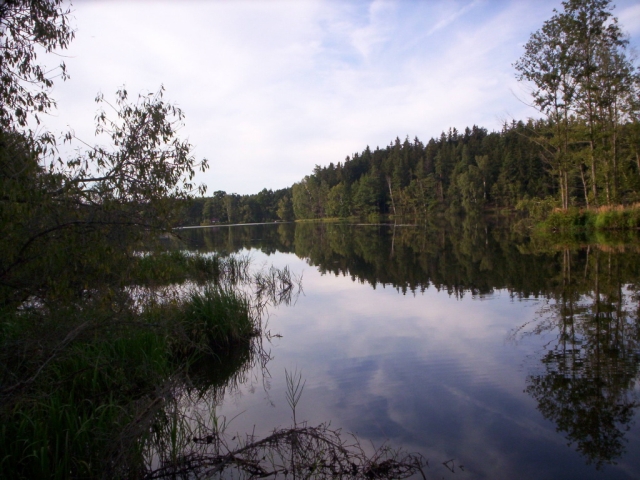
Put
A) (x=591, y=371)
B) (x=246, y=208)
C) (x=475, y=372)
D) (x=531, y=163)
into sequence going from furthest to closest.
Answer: (x=246, y=208) < (x=531, y=163) < (x=475, y=372) < (x=591, y=371)

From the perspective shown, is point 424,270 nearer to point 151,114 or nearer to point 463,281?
point 463,281

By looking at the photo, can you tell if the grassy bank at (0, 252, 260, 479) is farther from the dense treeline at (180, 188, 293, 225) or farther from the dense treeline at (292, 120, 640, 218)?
the dense treeline at (180, 188, 293, 225)

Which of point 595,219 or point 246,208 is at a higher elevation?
point 246,208

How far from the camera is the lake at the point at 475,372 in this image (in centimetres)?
482

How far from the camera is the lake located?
4824 mm

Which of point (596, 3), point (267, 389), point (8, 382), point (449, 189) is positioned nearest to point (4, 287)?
point (8, 382)

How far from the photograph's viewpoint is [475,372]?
7.02 meters

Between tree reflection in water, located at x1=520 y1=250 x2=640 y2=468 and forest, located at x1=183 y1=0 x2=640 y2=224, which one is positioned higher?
forest, located at x1=183 y1=0 x2=640 y2=224

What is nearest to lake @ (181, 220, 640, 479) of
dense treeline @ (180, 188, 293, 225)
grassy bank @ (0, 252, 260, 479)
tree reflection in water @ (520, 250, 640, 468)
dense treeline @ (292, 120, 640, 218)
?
tree reflection in water @ (520, 250, 640, 468)

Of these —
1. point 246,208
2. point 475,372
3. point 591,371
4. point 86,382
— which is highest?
point 246,208

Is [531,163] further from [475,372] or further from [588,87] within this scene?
[475,372]

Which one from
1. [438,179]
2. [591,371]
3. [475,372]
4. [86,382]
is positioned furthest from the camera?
[438,179]

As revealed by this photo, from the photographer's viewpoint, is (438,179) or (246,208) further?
(246,208)

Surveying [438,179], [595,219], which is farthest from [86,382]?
[438,179]
